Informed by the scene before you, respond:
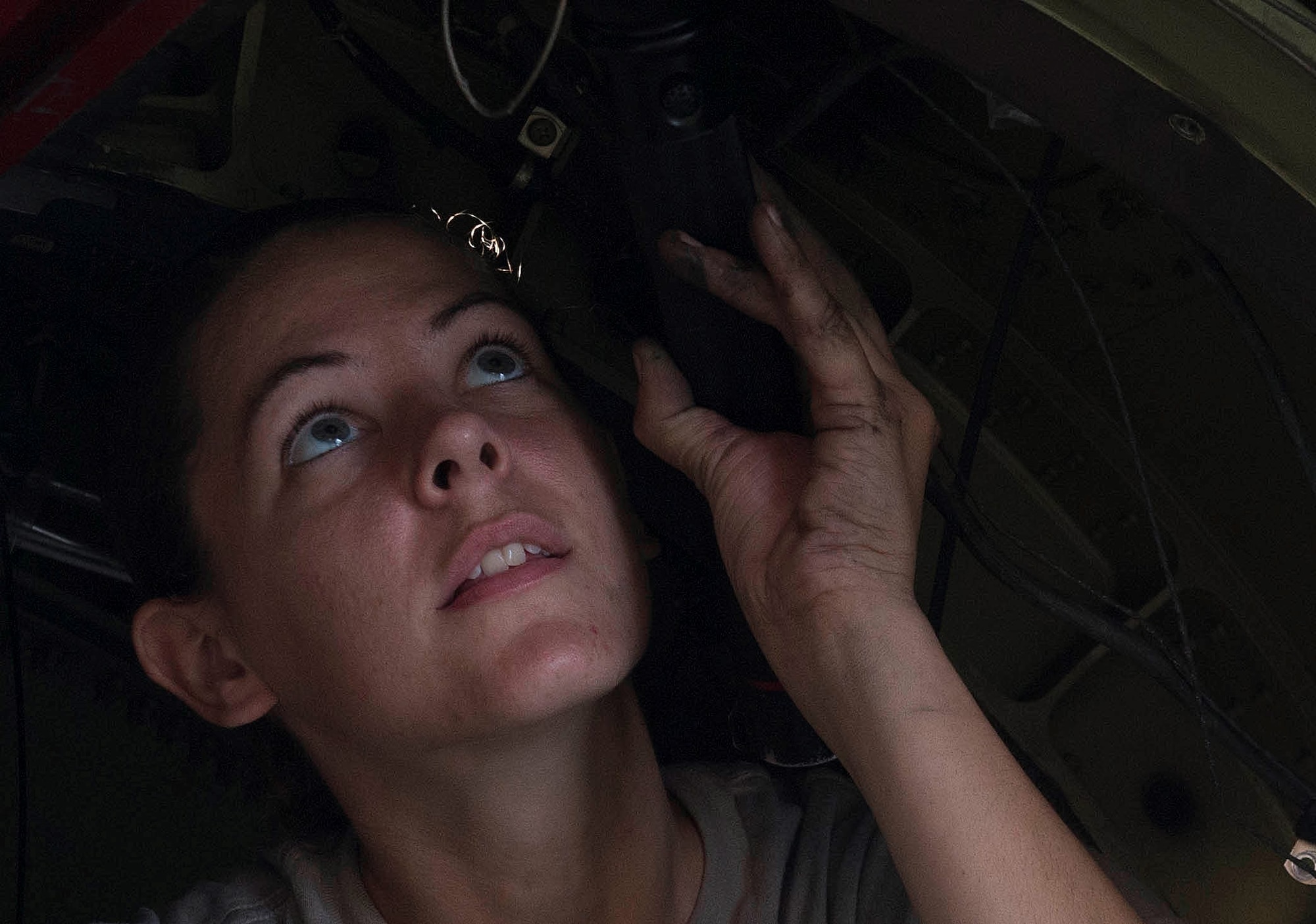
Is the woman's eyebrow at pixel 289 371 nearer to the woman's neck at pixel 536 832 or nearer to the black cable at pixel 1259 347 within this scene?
the woman's neck at pixel 536 832

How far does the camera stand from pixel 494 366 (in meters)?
1.11

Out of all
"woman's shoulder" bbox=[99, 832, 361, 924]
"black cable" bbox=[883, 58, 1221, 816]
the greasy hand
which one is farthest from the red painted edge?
"woman's shoulder" bbox=[99, 832, 361, 924]

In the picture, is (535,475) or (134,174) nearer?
(535,475)

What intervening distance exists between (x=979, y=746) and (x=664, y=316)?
1.38 ft

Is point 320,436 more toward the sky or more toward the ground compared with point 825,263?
more toward the ground

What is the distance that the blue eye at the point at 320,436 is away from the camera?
103cm

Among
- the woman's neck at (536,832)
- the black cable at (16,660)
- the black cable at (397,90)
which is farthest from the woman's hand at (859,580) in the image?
the black cable at (16,660)

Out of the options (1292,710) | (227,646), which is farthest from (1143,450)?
(227,646)

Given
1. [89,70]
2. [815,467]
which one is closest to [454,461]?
[815,467]

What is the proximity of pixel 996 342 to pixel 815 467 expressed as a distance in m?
0.19

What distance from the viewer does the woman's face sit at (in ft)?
3.06

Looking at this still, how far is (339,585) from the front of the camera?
3.15 ft

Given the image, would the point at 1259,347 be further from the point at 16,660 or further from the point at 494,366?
the point at 16,660

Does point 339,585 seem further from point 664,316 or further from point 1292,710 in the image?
point 1292,710
